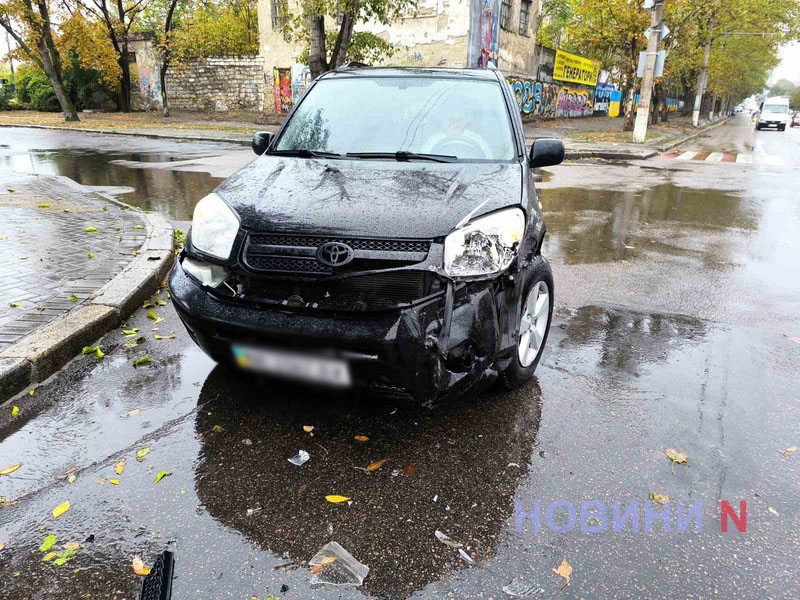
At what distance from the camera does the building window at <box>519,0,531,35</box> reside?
94.2ft

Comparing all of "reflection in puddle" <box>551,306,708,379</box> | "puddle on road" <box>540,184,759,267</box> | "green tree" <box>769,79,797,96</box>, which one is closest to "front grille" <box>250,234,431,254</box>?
"reflection in puddle" <box>551,306,708,379</box>

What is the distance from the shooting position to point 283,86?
97.6ft

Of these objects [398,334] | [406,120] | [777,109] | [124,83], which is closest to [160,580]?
[398,334]

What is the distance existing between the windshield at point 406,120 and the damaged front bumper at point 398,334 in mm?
1331

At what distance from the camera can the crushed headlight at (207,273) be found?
2.85 meters

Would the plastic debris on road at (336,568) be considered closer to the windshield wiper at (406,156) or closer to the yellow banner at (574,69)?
the windshield wiper at (406,156)

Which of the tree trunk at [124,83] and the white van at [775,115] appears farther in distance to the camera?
the white van at [775,115]

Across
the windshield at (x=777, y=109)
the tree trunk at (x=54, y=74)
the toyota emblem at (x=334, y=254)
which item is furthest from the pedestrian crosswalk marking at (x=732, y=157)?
the tree trunk at (x=54, y=74)

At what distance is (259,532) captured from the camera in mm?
2312

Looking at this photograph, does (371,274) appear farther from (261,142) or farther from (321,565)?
(261,142)

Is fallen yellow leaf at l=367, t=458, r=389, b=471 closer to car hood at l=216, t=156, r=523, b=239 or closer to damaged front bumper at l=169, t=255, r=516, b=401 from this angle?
damaged front bumper at l=169, t=255, r=516, b=401

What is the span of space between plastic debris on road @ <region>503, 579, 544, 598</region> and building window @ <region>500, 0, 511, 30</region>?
28.5 metres

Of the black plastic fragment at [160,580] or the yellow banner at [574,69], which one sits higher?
the yellow banner at [574,69]

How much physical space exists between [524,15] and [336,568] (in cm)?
3177
